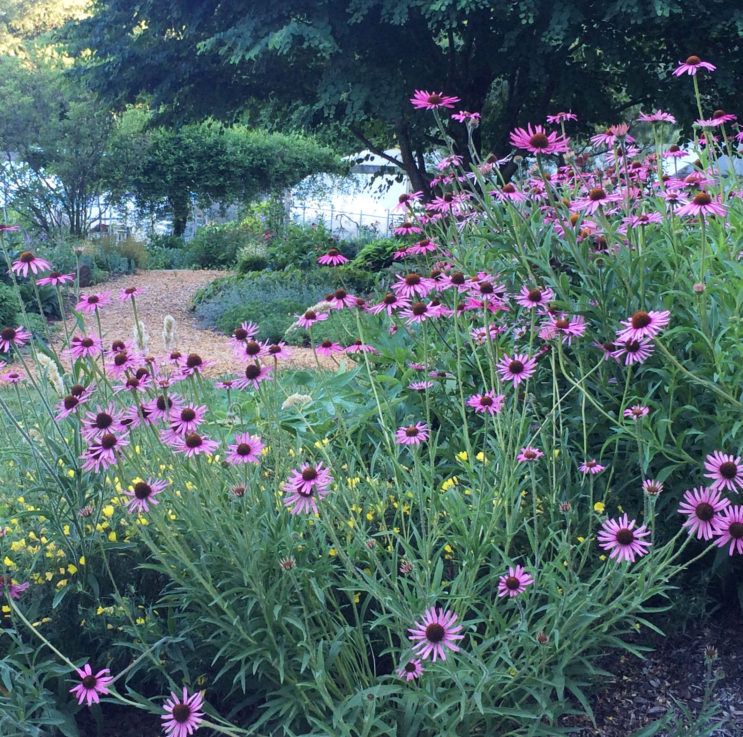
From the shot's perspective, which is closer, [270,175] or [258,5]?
[258,5]

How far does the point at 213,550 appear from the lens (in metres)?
1.99

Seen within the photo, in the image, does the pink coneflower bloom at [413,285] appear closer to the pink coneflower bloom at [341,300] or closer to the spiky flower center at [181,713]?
the pink coneflower bloom at [341,300]

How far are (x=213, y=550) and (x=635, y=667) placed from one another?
1.32 meters

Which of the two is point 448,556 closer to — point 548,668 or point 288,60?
point 548,668

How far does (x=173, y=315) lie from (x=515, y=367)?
8161mm

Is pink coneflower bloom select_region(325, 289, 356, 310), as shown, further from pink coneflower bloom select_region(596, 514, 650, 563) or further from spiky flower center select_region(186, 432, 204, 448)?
pink coneflower bloom select_region(596, 514, 650, 563)

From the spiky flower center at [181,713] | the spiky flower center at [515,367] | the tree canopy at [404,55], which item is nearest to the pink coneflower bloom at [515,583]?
the spiky flower center at [515,367]

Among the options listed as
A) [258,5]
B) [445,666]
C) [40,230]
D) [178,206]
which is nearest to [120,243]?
[40,230]

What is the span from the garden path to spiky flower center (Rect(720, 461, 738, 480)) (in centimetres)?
378

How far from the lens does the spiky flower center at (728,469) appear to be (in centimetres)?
168

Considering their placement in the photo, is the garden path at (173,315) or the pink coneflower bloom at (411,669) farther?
the garden path at (173,315)

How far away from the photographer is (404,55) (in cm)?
991

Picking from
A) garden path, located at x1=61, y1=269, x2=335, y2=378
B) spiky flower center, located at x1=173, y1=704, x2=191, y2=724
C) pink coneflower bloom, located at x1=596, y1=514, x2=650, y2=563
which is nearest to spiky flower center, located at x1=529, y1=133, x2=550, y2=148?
pink coneflower bloom, located at x1=596, y1=514, x2=650, y2=563

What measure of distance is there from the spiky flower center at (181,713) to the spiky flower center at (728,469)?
1.20 metres
